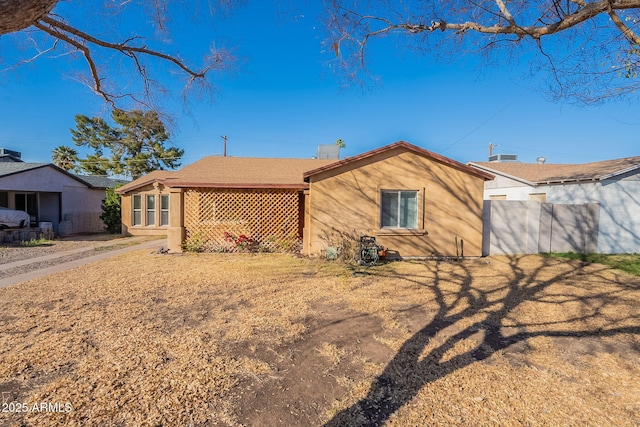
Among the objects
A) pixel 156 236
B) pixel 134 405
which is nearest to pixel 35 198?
pixel 156 236

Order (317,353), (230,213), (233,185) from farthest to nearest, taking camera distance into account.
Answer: (230,213) → (233,185) → (317,353)

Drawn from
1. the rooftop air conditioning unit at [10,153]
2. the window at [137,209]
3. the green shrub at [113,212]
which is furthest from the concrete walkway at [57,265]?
the rooftop air conditioning unit at [10,153]

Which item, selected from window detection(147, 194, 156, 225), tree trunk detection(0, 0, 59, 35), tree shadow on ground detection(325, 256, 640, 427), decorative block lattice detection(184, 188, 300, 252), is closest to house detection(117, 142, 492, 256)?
decorative block lattice detection(184, 188, 300, 252)

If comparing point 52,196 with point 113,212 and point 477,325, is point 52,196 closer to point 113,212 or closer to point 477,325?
point 113,212

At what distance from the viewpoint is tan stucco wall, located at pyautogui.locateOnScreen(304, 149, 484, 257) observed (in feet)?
35.4

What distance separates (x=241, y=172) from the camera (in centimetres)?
1587

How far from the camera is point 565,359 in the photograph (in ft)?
13.2

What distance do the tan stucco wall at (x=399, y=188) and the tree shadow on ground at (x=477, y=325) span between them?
1.89 m

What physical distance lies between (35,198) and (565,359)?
24.7m

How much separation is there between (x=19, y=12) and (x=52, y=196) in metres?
21.2

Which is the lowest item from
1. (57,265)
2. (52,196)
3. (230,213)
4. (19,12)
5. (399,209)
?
(57,265)

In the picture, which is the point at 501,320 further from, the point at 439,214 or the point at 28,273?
the point at 28,273

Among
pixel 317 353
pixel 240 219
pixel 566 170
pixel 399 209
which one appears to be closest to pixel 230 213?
pixel 240 219

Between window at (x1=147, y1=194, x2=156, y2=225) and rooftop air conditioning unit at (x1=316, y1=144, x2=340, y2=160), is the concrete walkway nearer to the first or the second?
window at (x1=147, y1=194, x2=156, y2=225)
